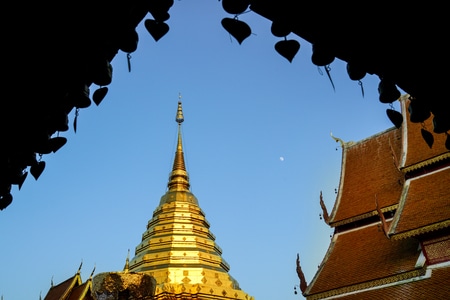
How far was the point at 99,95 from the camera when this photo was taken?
1828 mm

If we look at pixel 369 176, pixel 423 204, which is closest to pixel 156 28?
pixel 423 204

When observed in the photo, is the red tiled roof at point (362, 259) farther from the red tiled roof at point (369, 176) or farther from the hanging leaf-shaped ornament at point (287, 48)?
the hanging leaf-shaped ornament at point (287, 48)

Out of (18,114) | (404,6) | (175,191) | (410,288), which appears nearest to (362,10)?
(404,6)

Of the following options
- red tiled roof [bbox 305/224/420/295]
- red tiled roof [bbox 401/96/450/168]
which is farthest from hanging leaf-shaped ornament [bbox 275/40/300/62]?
red tiled roof [bbox 401/96/450/168]

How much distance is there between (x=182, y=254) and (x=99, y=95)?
66.7 feet

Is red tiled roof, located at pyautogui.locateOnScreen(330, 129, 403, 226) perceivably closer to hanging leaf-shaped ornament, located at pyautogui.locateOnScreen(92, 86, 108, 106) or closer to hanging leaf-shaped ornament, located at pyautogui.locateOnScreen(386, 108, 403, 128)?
hanging leaf-shaped ornament, located at pyautogui.locateOnScreen(386, 108, 403, 128)

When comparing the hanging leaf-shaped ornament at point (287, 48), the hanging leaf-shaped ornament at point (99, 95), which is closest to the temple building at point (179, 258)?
the hanging leaf-shaped ornament at point (99, 95)

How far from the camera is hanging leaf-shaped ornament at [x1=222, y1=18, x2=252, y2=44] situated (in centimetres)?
170

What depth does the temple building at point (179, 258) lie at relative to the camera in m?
18.8

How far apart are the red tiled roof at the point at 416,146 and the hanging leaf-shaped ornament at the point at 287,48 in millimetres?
9069

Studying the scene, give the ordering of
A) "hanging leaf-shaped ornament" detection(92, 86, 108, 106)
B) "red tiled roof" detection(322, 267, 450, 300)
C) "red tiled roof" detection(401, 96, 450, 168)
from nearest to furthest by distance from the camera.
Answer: "hanging leaf-shaped ornament" detection(92, 86, 108, 106), "red tiled roof" detection(322, 267, 450, 300), "red tiled roof" detection(401, 96, 450, 168)

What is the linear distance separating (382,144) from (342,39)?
40.8 ft

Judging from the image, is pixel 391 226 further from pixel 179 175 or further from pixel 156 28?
pixel 179 175

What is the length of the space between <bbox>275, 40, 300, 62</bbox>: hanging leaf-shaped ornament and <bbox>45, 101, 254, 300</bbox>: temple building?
14.9 m
